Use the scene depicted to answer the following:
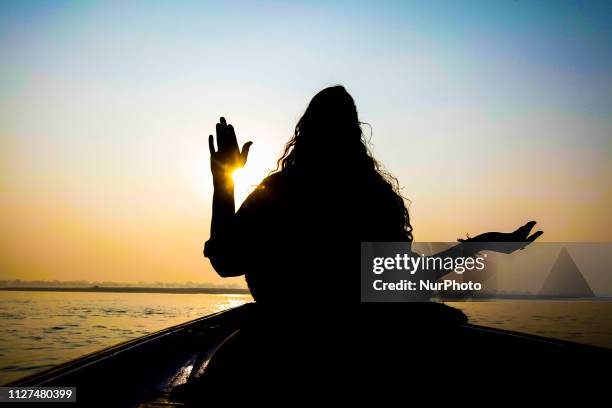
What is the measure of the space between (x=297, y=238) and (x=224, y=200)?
12.0 inches

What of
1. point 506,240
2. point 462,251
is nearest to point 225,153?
point 462,251

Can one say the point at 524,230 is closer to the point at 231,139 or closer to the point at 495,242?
the point at 495,242

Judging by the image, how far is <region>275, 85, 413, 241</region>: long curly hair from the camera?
5.70 feet

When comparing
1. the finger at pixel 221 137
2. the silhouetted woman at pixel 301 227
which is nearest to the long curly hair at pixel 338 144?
the silhouetted woman at pixel 301 227

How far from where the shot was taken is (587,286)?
145 m

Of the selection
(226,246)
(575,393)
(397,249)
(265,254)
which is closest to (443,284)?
(397,249)

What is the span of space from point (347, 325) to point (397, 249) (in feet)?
2.04

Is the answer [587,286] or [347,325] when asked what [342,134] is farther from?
[587,286]

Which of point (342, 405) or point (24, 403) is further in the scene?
point (24, 403)

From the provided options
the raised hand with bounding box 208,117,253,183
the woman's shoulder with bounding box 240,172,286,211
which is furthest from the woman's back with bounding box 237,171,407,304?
the raised hand with bounding box 208,117,253,183

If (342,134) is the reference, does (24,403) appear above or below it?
below

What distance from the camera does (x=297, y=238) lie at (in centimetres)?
148

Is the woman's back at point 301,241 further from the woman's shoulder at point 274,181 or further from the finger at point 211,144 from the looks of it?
the finger at point 211,144

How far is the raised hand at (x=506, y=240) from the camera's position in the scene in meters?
1.53
